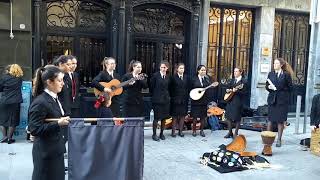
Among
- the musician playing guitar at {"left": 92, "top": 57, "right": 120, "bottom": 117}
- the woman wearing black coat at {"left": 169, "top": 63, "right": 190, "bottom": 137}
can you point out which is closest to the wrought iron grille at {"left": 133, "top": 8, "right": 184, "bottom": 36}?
the woman wearing black coat at {"left": 169, "top": 63, "right": 190, "bottom": 137}

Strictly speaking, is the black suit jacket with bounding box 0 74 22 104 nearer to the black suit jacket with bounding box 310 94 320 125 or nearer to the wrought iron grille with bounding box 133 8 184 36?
the wrought iron grille with bounding box 133 8 184 36

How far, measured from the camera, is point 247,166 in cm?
712

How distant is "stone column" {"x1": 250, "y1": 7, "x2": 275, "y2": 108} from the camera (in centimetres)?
Answer: 1231

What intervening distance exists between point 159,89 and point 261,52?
4.69 m

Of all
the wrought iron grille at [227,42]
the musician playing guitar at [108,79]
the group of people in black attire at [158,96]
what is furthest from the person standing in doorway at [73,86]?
the wrought iron grille at [227,42]

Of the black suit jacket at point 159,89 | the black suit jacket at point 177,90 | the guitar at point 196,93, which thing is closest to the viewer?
the black suit jacket at point 159,89

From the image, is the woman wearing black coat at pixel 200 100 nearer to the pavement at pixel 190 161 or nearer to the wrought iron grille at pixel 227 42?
the pavement at pixel 190 161

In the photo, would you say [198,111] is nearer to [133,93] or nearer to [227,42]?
[133,93]

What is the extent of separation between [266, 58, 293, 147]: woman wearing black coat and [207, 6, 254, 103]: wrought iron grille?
140 inches

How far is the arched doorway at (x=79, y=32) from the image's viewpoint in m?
10.0

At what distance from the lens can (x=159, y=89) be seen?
9016 mm

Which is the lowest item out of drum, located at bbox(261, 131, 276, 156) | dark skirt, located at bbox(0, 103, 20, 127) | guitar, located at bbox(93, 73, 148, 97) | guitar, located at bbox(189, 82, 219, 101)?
drum, located at bbox(261, 131, 276, 156)

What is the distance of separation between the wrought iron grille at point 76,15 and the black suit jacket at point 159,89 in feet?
8.37

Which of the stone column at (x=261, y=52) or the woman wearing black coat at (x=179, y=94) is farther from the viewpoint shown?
the stone column at (x=261, y=52)
